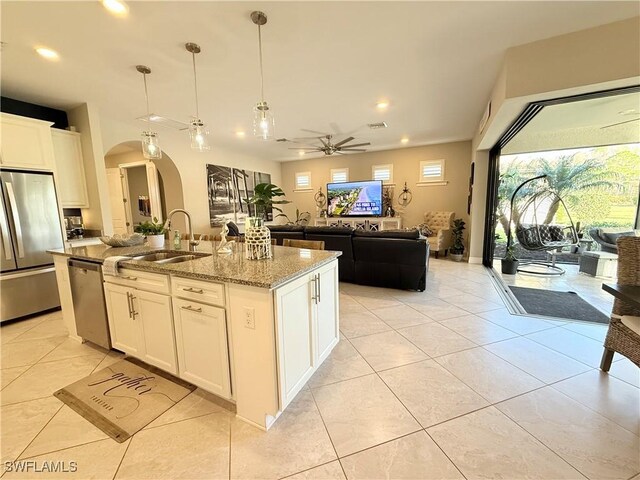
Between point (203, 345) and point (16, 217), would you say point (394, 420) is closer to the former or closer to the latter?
point (203, 345)

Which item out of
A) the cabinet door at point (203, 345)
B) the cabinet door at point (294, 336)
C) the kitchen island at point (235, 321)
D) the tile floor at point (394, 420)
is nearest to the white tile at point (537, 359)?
the tile floor at point (394, 420)

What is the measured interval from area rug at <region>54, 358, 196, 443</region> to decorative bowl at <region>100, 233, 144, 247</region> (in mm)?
1205

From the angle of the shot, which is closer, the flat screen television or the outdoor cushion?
the outdoor cushion

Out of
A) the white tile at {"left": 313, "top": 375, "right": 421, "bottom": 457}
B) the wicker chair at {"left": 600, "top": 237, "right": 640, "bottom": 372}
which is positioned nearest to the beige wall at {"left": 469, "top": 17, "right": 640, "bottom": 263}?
the wicker chair at {"left": 600, "top": 237, "right": 640, "bottom": 372}

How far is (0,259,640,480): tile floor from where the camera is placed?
1.30 m

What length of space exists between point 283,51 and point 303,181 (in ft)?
19.5

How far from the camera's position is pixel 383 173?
23.8ft

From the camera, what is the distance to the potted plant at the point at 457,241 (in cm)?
600

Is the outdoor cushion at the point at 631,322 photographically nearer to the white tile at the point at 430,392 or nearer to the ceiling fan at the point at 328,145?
the white tile at the point at 430,392

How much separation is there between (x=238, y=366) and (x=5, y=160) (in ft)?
12.4

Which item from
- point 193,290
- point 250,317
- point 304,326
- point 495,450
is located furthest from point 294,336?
point 495,450

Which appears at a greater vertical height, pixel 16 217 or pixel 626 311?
pixel 16 217

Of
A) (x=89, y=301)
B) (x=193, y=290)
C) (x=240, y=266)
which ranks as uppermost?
(x=240, y=266)

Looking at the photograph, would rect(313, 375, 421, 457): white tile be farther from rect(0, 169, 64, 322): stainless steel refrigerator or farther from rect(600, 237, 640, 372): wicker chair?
rect(0, 169, 64, 322): stainless steel refrigerator
